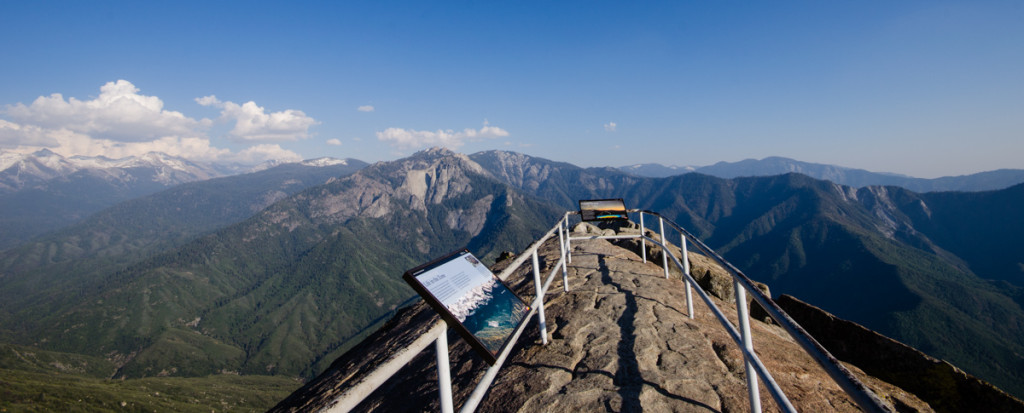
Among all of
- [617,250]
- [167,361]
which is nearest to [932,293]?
[617,250]

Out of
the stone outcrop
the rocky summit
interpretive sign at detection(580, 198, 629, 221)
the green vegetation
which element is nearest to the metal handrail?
the rocky summit

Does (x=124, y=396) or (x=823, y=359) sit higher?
(x=823, y=359)

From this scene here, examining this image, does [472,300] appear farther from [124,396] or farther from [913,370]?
[124,396]

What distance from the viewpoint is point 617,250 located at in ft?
46.3

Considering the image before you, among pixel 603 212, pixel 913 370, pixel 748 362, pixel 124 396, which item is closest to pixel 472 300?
Result: pixel 748 362

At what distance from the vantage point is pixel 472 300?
3877 mm

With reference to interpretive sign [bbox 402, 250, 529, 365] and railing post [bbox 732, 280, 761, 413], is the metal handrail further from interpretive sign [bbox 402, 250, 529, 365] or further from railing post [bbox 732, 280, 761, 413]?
interpretive sign [bbox 402, 250, 529, 365]

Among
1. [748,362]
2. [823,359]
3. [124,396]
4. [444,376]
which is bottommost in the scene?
[124,396]

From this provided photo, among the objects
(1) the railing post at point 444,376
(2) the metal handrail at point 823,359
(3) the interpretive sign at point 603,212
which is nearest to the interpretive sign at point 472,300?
(1) the railing post at point 444,376

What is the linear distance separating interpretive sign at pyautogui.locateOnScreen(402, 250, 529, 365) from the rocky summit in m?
0.60

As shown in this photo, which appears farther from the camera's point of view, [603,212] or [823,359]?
[603,212]

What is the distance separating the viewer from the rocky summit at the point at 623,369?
467 centimetres

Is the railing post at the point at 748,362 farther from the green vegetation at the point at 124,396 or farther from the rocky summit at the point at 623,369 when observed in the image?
the green vegetation at the point at 124,396

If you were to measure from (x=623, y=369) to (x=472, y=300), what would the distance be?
2.72m
